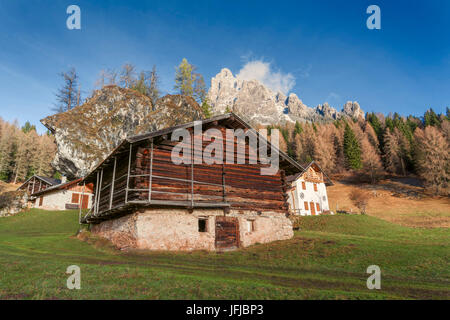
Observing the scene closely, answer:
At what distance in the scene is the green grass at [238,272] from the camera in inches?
310

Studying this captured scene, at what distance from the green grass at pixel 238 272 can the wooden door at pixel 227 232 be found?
1126 millimetres

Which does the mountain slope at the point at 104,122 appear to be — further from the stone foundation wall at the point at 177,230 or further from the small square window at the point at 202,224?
the small square window at the point at 202,224

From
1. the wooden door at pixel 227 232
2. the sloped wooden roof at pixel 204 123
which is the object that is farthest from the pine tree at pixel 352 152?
the wooden door at pixel 227 232

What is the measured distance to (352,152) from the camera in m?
78.2

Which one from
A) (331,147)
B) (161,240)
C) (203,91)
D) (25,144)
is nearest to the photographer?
(161,240)

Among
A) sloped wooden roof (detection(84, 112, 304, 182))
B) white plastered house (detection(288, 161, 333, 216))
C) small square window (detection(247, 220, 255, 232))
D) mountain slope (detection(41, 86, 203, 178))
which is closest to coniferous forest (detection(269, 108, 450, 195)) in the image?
white plastered house (detection(288, 161, 333, 216))

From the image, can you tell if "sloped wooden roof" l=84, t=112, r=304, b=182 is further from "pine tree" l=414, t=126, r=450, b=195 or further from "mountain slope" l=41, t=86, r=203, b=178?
"pine tree" l=414, t=126, r=450, b=195

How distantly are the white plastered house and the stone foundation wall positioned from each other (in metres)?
26.0

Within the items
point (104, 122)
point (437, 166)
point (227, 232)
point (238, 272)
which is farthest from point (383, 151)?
point (238, 272)

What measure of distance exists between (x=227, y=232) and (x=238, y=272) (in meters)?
6.50

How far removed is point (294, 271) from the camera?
12.2 metres
